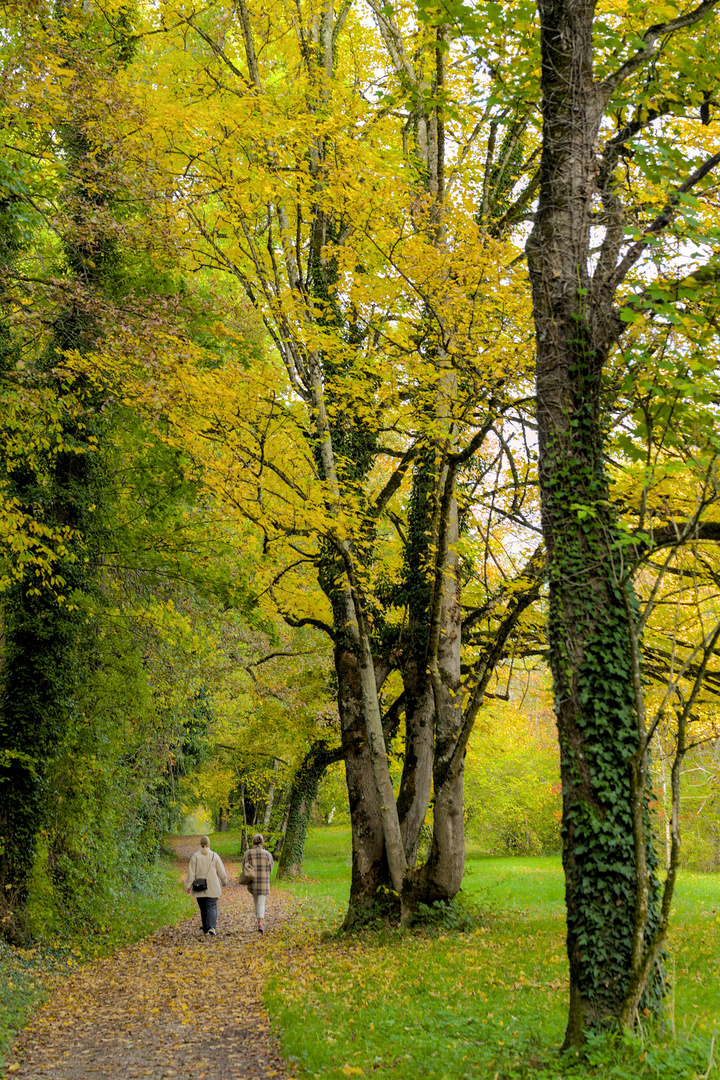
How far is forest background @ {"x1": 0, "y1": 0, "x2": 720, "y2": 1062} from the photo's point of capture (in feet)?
28.3

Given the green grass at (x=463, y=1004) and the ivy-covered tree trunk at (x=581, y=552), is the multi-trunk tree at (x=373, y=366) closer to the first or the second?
the green grass at (x=463, y=1004)

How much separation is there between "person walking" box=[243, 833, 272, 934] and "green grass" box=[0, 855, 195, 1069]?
6.21ft

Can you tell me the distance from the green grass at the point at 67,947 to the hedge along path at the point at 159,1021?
0.19 metres

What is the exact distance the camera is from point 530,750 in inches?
1167

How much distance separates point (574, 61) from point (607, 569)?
3677 mm

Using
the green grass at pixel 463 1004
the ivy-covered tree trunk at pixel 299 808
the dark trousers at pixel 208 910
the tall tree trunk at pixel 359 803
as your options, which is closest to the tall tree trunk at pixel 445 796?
the green grass at pixel 463 1004

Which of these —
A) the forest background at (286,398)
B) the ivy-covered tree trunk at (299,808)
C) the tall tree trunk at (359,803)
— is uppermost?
the forest background at (286,398)

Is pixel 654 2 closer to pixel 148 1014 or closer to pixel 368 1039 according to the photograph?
pixel 368 1039

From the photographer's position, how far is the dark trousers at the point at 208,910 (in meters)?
12.6

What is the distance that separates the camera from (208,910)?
12.7 meters

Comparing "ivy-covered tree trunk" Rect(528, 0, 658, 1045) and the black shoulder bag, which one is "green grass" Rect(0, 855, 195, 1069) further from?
"ivy-covered tree trunk" Rect(528, 0, 658, 1045)

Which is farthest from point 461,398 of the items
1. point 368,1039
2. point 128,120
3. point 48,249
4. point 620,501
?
point 48,249

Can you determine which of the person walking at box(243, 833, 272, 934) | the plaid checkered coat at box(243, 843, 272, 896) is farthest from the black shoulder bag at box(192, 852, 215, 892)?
the plaid checkered coat at box(243, 843, 272, 896)

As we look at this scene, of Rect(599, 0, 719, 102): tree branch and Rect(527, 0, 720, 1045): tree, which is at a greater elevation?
Rect(599, 0, 719, 102): tree branch
